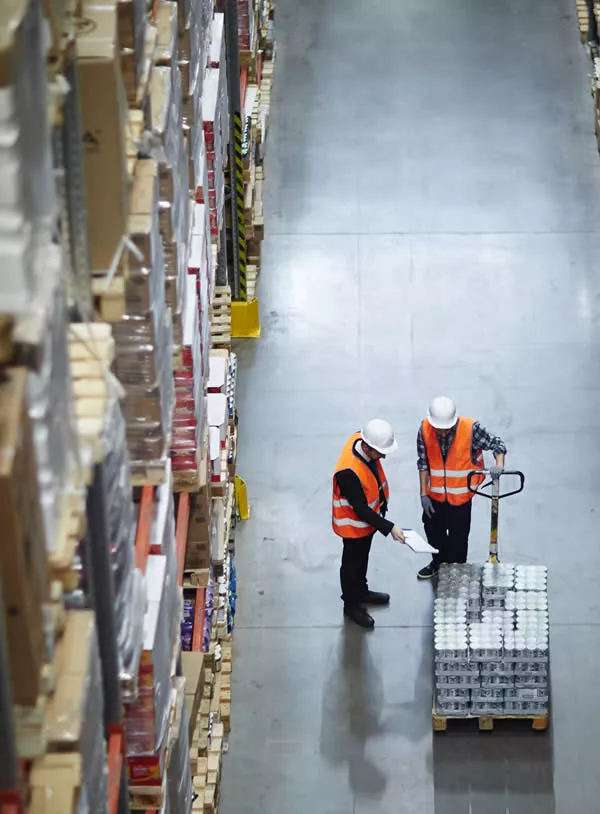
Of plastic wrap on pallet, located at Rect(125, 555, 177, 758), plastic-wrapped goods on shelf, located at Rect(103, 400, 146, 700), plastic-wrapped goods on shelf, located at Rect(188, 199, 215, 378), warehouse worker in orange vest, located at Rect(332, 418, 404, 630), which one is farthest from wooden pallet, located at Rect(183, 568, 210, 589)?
plastic-wrapped goods on shelf, located at Rect(103, 400, 146, 700)

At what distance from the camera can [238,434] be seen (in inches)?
536

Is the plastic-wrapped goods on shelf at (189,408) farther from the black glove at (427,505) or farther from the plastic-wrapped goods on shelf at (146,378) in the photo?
the black glove at (427,505)

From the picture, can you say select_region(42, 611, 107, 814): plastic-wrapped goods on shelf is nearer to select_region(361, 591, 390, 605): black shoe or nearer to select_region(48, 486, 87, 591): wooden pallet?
select_region(48, 486, 87, 591): wooden pallet

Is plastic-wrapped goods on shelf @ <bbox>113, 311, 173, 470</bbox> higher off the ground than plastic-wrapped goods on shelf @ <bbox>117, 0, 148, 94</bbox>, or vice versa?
plastic-wrapped goods on shelf @ <bbox>117, 0, 148, 94</bbox>

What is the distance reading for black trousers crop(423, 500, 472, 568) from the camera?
11.6 meters

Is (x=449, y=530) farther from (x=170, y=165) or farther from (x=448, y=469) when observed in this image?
(x=170, y=165)

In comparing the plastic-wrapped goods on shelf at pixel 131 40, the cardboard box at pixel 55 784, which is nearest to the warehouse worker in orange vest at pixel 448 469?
the plastic-wrapped goods on shelf at pixel 131 40

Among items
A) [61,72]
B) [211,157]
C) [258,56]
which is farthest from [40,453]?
[258,56]

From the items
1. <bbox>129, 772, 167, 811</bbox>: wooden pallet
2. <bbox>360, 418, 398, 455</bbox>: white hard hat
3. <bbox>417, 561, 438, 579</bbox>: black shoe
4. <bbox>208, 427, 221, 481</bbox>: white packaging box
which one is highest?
<bbox>360, 418, 398, 455</bbox>: white hard hat

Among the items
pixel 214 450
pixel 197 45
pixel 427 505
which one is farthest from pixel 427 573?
pixel 197 45

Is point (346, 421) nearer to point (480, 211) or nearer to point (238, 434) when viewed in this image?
point (238, 434)

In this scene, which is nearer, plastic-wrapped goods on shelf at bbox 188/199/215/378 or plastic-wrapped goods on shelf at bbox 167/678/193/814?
plastic-wrapped goods on shelf at bbox 167/678/193/814

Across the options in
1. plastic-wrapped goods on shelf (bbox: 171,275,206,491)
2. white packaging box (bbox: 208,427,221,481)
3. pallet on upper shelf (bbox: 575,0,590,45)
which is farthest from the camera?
pallet on upper shelf (bbox: 575,0,590,45)

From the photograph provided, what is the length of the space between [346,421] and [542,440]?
1763mm
